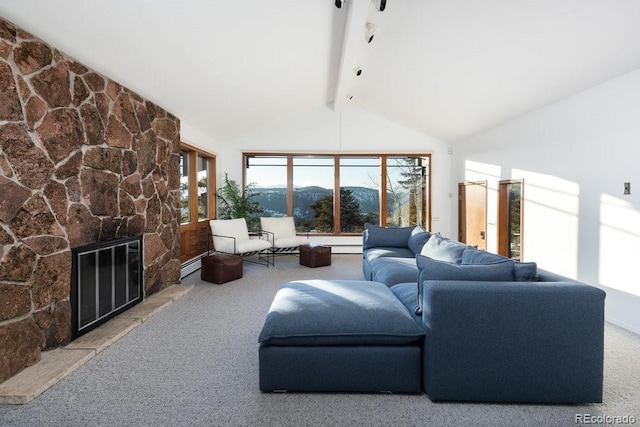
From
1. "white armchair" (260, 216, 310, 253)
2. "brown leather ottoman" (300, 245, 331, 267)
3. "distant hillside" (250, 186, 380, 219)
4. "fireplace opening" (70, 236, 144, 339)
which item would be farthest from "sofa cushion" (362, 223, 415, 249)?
"fireplace opening" (70, 236, 144, 339)

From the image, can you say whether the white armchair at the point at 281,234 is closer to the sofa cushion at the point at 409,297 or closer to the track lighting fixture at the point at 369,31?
the sofa cushion at the point at 409,297

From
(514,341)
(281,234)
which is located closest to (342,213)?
(281,234)

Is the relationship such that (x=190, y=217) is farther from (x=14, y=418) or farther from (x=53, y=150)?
(x=14, y=418)

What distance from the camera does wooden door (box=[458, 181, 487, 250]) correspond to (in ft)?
18.8

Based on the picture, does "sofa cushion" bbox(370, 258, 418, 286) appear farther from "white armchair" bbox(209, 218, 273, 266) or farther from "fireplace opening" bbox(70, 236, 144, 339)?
"fireplace opening" bbox(70, 236, 144, 339)

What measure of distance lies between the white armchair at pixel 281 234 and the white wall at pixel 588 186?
381 centimetres

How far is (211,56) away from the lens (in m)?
3.56

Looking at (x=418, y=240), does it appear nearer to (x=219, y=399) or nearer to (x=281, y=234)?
(x=281, y=234)

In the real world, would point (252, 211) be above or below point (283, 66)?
below

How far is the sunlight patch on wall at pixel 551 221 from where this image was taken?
3.81 metres

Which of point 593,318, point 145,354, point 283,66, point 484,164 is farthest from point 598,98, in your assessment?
point 145,354

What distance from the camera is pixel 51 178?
2.51 m

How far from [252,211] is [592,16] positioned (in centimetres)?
579

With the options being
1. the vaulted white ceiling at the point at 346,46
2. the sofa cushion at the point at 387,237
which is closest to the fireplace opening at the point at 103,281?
the vaulted white ceiling at the point at 346,46
